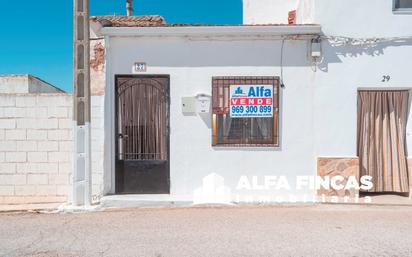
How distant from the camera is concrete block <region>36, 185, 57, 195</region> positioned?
686 centimetres

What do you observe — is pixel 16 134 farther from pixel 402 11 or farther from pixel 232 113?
pixel 402 11

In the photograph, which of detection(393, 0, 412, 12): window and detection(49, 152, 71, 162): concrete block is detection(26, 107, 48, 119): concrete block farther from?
detection(393, 0, 412, 12): window

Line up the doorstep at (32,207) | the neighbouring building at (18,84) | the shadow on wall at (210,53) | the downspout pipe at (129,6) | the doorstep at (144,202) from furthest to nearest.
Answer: the neighbouring building at (18,84) < the downspout pipe at (129,6) < the shadow on wall at (210,53) < the doorstep at (144,202) < the doorstep at (32,207)

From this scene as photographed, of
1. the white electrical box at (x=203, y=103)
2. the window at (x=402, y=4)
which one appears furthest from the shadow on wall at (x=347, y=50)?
the white electrical box at (x=203, y=103)

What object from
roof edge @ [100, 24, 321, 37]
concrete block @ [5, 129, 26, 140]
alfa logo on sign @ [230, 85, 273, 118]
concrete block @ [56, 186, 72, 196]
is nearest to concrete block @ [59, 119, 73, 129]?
concrete block @ [5, 129, 26, 140]

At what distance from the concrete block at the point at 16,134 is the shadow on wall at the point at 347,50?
6.25 m

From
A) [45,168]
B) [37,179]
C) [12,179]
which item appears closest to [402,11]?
[45,168]

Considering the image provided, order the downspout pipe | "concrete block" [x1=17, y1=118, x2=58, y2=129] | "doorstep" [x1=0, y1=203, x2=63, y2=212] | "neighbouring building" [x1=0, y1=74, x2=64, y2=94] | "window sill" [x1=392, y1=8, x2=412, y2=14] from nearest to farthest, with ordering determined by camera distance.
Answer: "doorstep" [x1=0, y1=203, x2=63, y2=212], "window sill" [x1=392, y1=8, x2=412, y2=14], "concrete block" [x1=17, y1=118, x2=58, y2=129], the downspout pipe, "neighbouring building" [x1=0, y1=74, x2=64, y2=94]

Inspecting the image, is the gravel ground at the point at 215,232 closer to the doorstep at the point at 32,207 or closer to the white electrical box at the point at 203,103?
the doorstep at the point at 32,207

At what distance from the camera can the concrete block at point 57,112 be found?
6.82 meters

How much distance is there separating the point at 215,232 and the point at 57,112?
13.7 feet

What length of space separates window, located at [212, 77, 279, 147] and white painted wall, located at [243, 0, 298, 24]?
433 centimetres

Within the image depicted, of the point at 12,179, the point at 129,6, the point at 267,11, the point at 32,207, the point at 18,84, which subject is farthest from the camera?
the point at 18,84

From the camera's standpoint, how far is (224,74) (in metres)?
6.72
